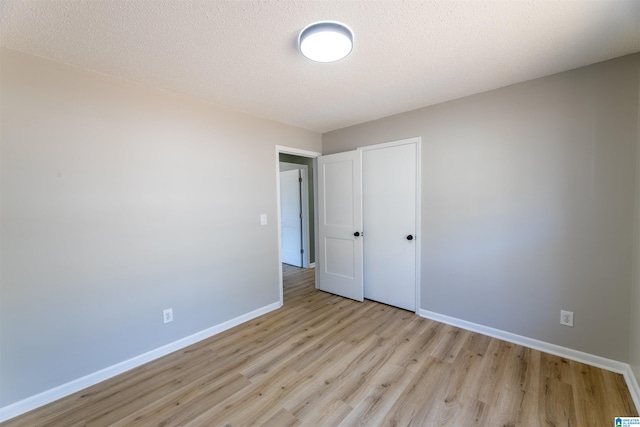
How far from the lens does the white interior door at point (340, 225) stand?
11.1 feet

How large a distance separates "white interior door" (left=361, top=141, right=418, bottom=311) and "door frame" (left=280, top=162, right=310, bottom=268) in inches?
73.2

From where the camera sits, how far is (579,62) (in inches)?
75.9

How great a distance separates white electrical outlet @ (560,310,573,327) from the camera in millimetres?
2111

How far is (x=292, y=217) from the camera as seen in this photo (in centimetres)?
530

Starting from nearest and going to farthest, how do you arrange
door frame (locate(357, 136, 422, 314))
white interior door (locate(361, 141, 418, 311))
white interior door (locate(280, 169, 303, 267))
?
door frame (locate(357, 136, 422, 314)) < white interior door (locate(361, 141, 418, 311)) < white interior door (locate(280, 169, 303, 267))

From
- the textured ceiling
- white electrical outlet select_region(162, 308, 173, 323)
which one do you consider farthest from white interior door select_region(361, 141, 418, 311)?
white electrical outlet select_region(162, 308, 173, 323)

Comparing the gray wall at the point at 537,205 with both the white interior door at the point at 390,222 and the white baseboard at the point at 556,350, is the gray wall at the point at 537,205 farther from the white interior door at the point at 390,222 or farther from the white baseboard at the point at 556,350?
the white interior door at the point at 390,222

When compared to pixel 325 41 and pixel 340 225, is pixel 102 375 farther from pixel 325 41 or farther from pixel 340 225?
pixel 325 41

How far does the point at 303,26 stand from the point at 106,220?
1.97 m

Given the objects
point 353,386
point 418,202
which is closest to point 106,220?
point 353,386

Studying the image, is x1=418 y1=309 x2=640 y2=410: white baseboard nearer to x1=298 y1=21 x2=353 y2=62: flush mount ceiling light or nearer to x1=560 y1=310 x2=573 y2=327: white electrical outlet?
x1=560 y1=310 x2=573 y2=327: white electrical outlet

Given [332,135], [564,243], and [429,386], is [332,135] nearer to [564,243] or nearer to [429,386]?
[564,243]

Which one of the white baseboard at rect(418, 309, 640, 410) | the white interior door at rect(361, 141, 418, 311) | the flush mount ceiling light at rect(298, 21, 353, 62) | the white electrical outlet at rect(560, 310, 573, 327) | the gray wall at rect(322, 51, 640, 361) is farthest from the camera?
the white interior door at rect(361, 141, 418, 311)

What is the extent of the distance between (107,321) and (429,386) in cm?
247
